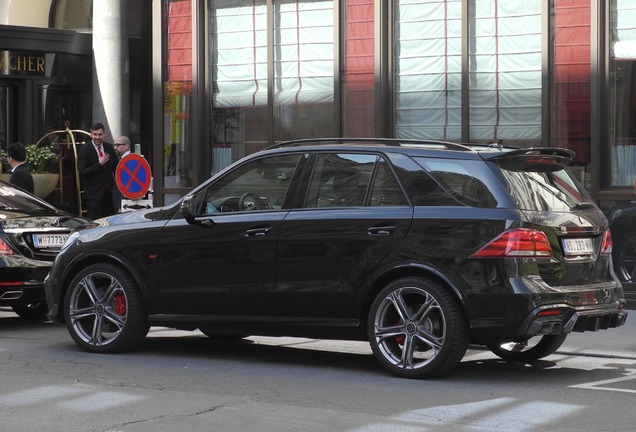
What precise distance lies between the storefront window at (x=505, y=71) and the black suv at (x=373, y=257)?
17.9 ft

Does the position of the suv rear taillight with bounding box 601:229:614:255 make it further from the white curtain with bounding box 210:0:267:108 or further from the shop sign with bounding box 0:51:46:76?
the shop sign with bounding box 0:51:46:76

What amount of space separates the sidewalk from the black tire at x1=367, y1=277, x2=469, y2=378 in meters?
2.05

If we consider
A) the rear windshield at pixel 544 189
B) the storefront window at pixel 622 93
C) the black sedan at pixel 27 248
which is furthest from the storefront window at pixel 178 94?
A: the rear windshield at pixel 544 189

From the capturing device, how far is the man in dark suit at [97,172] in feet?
52.3

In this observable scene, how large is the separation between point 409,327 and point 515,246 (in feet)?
3.05

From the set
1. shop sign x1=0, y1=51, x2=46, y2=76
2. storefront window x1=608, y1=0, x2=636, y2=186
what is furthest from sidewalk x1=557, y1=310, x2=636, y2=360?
shop sign x1=0, y1=51, x2=46, y2=76

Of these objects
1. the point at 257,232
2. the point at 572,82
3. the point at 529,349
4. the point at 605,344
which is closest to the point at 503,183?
the point at 529,349

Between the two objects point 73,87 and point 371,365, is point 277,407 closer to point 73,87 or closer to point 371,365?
point 371,365

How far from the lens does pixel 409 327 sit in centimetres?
861

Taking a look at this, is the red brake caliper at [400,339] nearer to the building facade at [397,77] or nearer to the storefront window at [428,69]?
the building facade at [397,77]

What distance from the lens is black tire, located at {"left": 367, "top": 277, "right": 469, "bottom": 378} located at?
845 centimetres

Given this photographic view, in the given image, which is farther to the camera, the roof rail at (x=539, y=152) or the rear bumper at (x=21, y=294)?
the rear bumper at (x=21, y=294)

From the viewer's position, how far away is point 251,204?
9.45 m

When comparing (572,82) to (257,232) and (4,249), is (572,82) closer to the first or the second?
(257,232)
